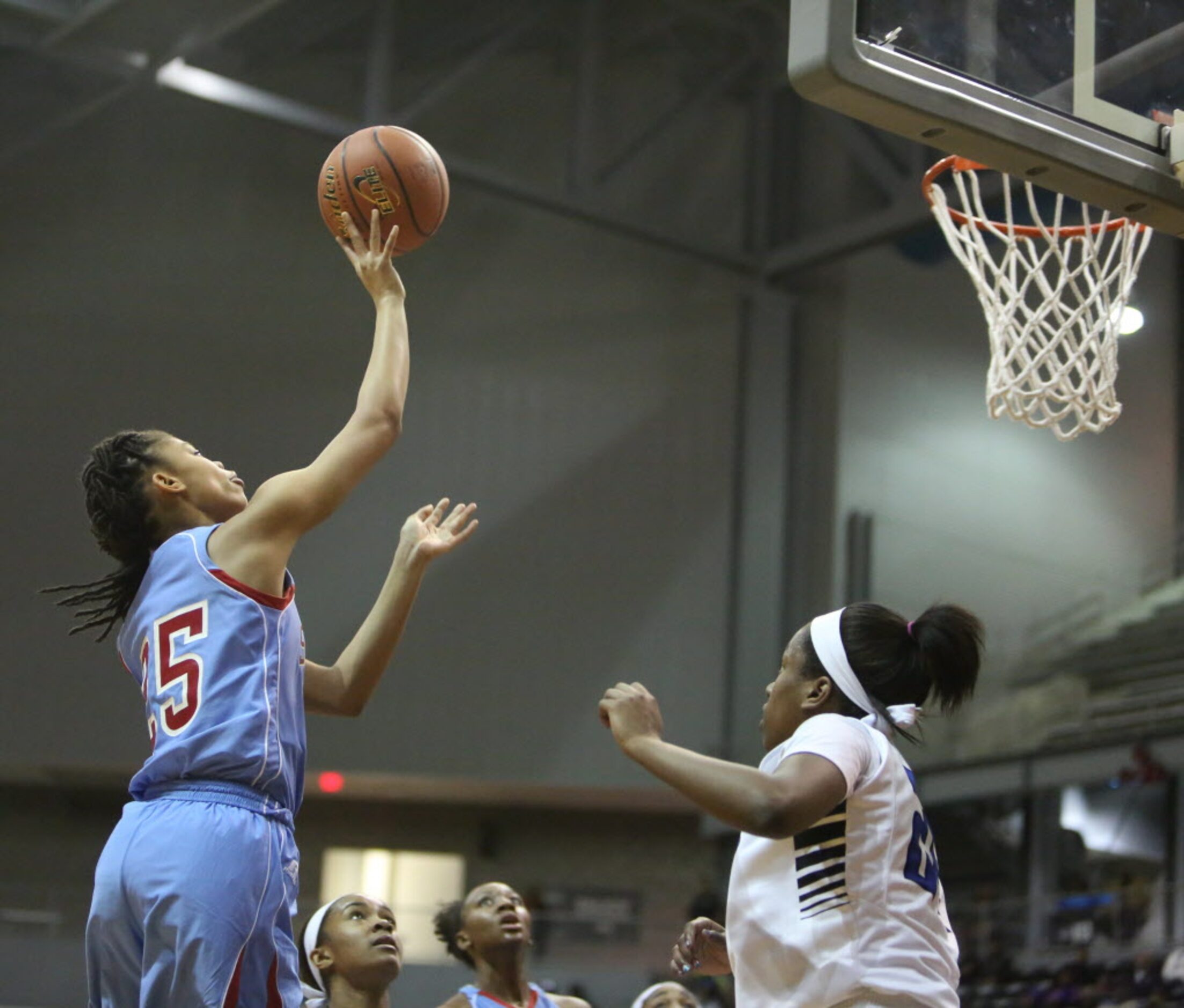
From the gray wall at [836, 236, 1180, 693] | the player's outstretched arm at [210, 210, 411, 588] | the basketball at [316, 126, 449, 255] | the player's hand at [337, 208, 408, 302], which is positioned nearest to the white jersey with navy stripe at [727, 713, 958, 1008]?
the player's outstretched arm at [210, 210, 411, 588]

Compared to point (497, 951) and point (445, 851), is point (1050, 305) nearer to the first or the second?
point (497, 951)

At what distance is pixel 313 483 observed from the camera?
300 centimetres

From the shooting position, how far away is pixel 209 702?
2.90 m

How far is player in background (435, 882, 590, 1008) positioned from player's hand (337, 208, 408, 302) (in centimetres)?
287

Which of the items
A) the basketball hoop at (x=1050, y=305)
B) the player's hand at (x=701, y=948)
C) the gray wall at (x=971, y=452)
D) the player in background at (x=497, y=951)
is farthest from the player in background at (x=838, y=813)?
the gray wall at (x=971, y=452)

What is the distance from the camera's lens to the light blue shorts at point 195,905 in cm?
275

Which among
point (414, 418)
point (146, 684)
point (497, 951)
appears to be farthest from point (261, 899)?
point (414, 418)

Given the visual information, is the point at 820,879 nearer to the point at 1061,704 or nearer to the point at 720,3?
the point at 1061,704

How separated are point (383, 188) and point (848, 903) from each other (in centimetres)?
207

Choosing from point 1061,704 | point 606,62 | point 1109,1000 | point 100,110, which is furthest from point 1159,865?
point 100,110

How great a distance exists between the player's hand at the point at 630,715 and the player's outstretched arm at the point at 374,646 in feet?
2.58

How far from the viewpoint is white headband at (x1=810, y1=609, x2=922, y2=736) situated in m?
2.91

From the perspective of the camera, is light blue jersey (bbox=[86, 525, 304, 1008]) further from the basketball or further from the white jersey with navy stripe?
the basketball

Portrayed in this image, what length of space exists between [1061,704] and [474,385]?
223 inches
